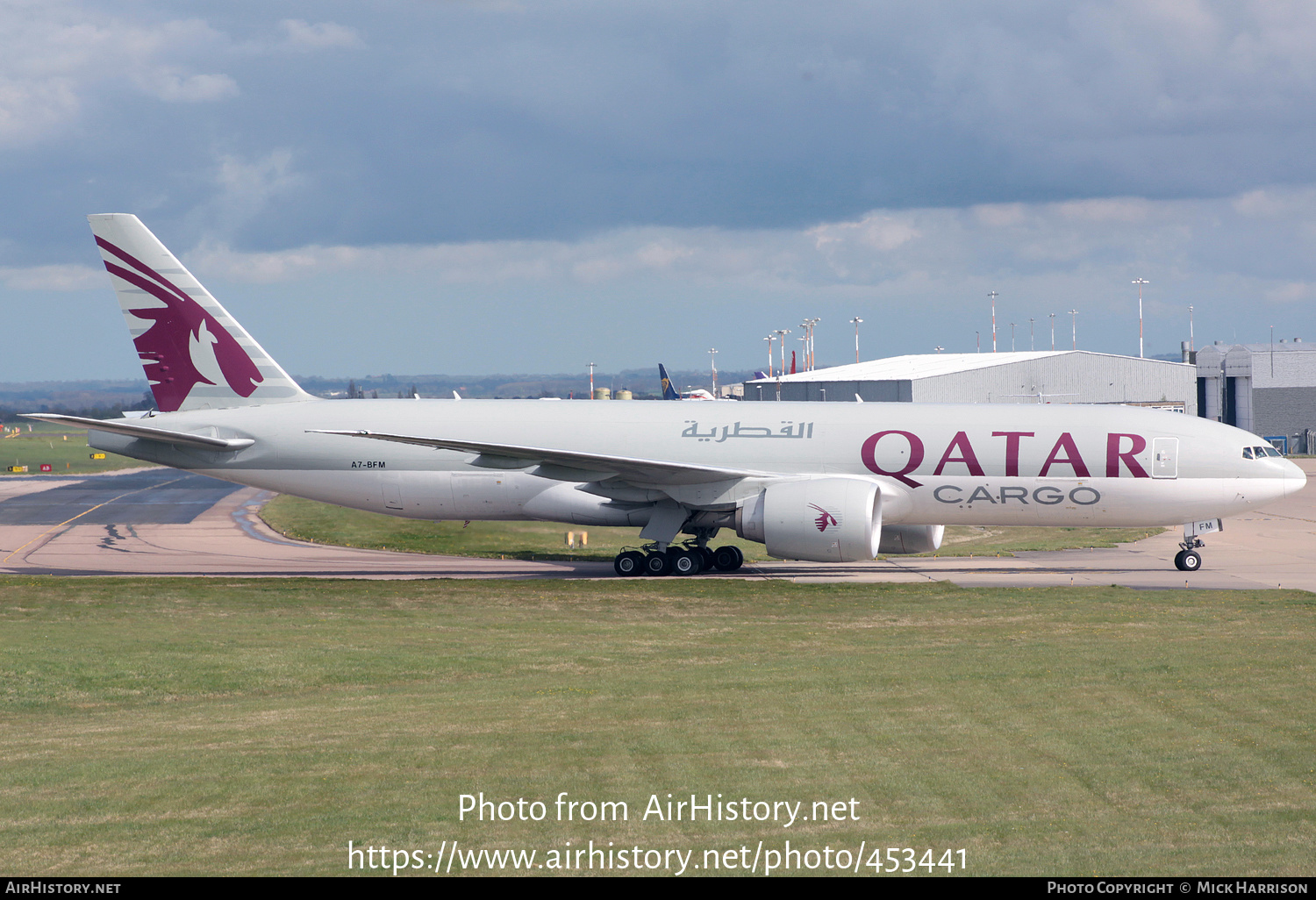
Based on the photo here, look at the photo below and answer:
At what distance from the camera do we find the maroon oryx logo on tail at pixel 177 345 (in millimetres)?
30969

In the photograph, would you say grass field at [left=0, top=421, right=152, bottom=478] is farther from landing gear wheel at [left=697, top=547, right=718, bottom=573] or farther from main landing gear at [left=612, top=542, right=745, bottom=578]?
landing gear wheel at [left=697, top=547, right=718, bottom=573]

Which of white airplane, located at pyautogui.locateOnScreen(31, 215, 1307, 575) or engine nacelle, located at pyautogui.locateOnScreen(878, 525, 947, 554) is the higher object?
white airplane, located at pyautogui.locateOnScreen(31, 215, 1307, 575)

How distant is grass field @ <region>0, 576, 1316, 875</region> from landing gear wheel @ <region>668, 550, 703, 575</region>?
6030 mm

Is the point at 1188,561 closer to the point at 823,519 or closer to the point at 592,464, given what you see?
the point at 823,519

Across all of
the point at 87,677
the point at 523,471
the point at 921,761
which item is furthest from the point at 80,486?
the point at 921,761

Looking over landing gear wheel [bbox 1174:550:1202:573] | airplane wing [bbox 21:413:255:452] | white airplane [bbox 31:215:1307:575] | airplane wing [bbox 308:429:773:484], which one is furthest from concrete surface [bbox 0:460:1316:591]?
airplane wing [bbox 21:413:255:452]

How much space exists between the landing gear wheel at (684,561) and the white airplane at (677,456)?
0.04m

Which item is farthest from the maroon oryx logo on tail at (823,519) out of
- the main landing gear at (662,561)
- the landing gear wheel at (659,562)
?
the landing gear wheel at (659,562)

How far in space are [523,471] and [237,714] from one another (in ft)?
52.7

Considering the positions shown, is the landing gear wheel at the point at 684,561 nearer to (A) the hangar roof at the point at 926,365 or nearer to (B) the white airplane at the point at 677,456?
(B) the white airplane at the point at 677,456

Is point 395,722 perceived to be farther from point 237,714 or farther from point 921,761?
point 921,761

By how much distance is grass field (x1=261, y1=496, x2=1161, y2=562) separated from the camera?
1334 inches

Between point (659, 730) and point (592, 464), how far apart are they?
15.6m

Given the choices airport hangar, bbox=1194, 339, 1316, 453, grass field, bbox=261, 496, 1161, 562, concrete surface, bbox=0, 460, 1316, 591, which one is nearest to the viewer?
concrete surface, bbox=0, 460, 1316, 591
